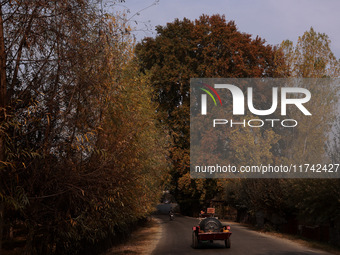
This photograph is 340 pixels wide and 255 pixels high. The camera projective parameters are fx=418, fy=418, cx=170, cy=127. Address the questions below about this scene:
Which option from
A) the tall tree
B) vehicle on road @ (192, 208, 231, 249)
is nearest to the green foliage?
vehicle on road @ (192, 208, 231, 249)

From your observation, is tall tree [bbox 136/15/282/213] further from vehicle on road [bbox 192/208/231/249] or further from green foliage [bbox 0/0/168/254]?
green foliage [bbox 0/0/168/254]

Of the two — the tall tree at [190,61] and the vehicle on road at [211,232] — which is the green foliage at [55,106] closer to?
the vehicle on road at [211,232]

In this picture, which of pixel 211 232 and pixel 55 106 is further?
pixel 211 232

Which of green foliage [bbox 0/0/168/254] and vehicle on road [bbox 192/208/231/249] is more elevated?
green foliage [bbox 0/0/168/254]

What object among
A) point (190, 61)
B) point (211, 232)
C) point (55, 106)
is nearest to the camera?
point (55, 106)

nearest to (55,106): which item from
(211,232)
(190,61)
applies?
(211,232)

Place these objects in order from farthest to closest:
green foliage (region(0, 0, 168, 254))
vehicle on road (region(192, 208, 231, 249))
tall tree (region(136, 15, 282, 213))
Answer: tall tree (region(136, 15, 282, 213)), vehicle on road (region(192, 208, 231, 249)), green foliage (region(0, 0, 168, 254))

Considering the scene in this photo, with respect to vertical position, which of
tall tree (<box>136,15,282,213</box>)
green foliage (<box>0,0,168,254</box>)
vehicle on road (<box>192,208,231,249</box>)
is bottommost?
vehicle on road (<box>192,208,231,249</box>)

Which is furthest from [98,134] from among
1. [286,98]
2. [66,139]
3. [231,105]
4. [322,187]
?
[231,105]

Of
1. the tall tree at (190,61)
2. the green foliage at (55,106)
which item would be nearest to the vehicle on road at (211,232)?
the green foliage at (55,106)

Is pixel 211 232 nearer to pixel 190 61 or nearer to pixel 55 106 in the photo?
pixel 55 106

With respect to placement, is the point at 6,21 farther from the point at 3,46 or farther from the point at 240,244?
the point at 240,244

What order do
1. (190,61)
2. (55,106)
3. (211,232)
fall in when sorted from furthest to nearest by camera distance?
1. (190,61)
2. (211,232)
3. (55,106)

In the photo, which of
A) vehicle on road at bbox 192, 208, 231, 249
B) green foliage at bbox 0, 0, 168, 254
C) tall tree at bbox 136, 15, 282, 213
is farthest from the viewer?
tall tree at bbox 136, 15, 282, 213
